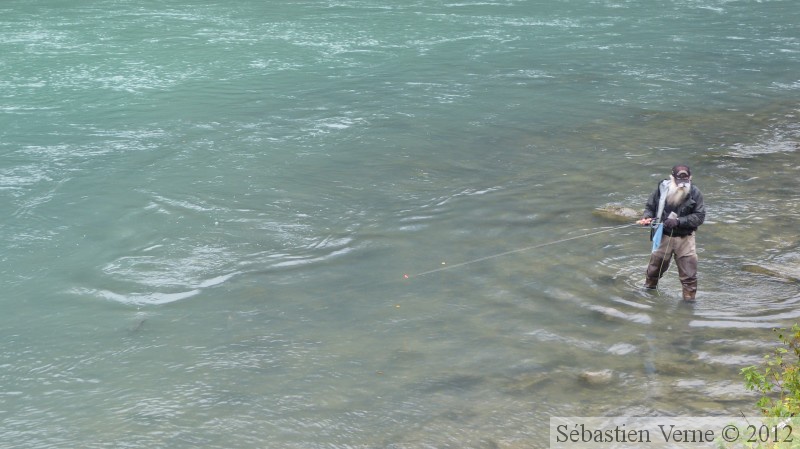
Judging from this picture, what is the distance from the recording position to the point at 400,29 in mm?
28156

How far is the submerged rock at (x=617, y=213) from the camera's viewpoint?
13.1m

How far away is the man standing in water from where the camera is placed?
31.9 ft

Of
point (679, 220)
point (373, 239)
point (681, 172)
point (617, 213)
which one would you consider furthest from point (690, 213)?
point (373, 239)

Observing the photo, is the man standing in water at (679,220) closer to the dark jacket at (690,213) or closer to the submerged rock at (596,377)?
the dark jacket at (690,213)

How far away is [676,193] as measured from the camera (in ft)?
32.0

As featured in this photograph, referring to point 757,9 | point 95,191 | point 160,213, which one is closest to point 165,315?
point 160,213

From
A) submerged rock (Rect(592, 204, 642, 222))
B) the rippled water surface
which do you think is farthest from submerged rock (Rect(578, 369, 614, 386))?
submerged rock (Rect(592, 204, 642, 222))

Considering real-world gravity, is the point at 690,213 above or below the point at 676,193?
below

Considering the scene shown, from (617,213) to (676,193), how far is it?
351cm

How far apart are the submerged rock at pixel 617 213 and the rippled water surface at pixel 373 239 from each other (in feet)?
0.32

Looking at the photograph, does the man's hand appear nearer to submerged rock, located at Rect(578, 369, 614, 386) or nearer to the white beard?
the white beard

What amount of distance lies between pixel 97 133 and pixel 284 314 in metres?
9.31

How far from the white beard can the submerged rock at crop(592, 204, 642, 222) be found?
127 inches

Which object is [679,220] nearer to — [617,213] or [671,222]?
[671,222]
